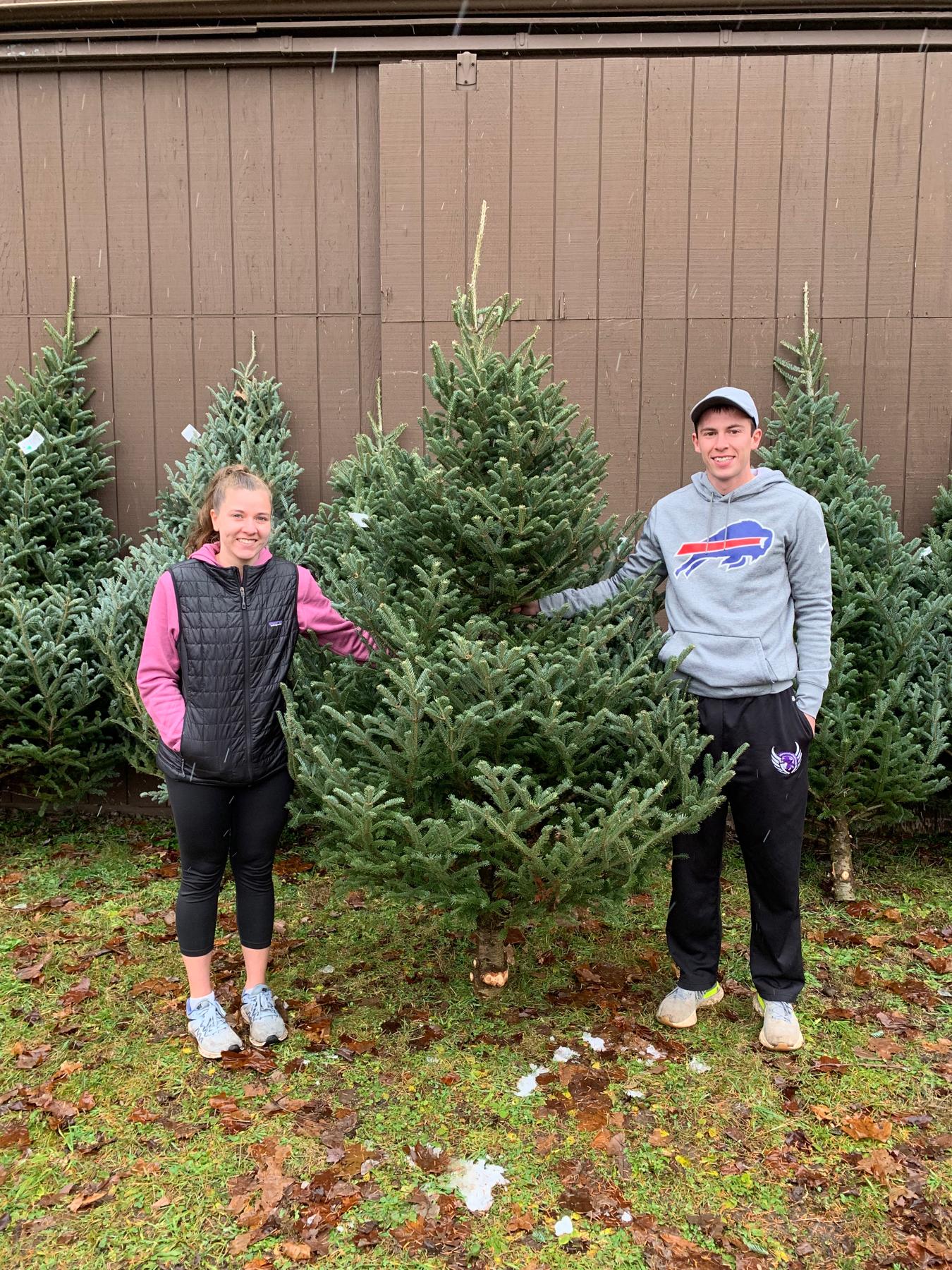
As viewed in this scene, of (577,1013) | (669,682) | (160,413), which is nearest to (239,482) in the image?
(669,682)

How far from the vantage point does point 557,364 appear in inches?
222

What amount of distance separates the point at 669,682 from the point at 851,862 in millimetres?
2401

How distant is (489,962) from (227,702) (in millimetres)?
1620

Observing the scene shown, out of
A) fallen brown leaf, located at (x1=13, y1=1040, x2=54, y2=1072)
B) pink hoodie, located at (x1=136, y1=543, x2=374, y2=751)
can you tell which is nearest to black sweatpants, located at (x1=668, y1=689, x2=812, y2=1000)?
pink hoodie, located at (x1=136, y1=543, x2=374, y2=751)

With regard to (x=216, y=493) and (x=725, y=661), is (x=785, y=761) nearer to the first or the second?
(x=725, y=661)

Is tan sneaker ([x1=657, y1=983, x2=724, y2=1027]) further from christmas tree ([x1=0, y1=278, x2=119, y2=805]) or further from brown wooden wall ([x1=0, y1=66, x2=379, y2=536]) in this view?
brown wooden wall ([x1=0, y1=66, x2=379, y2=536])

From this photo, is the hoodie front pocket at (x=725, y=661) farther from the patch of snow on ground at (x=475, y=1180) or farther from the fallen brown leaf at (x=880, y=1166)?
the patch of snow on ground at (x=475, y=1180)

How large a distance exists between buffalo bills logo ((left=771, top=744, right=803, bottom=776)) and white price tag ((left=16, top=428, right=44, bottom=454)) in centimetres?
468

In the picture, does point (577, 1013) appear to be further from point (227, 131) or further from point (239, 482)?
point (227, 131)

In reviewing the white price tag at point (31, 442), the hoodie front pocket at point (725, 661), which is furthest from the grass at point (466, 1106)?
the white price tag at point (31, 442)

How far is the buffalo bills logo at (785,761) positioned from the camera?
3.38m

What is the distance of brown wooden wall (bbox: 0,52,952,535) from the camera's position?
214 inches

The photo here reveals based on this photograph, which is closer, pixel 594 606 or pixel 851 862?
pixel 594 606

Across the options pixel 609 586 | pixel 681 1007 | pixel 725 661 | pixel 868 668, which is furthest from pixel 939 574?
pixel 681 1007
